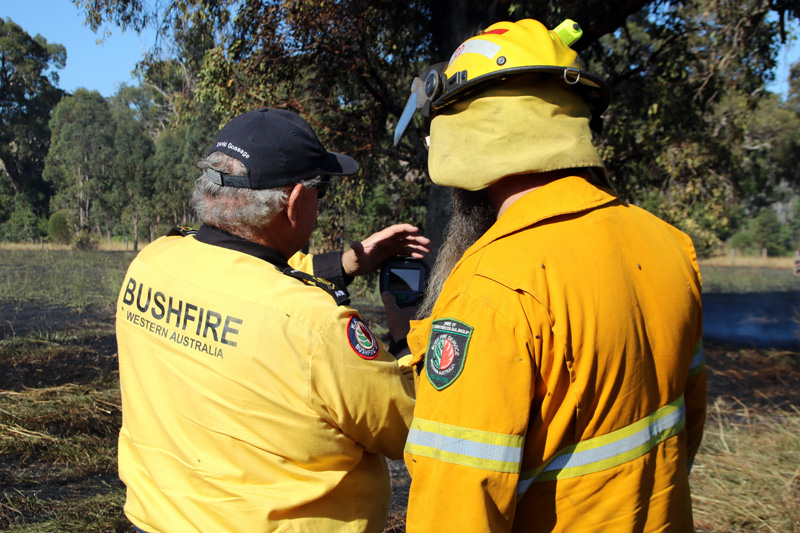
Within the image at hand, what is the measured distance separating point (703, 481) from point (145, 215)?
32.0 ft

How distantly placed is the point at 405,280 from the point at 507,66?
3.30 feet

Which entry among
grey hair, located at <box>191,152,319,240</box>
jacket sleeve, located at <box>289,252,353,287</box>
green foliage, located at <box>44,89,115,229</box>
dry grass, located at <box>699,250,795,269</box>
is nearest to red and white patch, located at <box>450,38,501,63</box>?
grey hair, located at <box>191,152,319,240</box>

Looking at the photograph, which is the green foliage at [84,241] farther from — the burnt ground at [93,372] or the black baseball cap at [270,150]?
the black baseball cap at [270,150]

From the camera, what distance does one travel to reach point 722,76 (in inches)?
292

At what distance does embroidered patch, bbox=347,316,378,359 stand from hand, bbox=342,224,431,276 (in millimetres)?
919

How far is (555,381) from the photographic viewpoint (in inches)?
46.4

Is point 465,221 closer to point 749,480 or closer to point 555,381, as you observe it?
point 555,381

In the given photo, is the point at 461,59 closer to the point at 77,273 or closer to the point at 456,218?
the point at 456,218

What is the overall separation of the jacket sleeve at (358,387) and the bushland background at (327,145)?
2112 millimetres

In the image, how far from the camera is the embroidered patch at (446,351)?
1185 mm

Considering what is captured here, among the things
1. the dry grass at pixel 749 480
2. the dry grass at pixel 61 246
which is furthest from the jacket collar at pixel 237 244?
the dry grass at pixel 61 246

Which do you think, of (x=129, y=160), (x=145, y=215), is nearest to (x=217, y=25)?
(x=129, y=160)

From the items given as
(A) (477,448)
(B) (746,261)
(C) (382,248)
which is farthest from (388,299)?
(B) (746,261)

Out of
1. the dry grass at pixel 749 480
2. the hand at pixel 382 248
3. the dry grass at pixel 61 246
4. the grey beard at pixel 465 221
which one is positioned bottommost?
the dry grass at pixel 749 480
